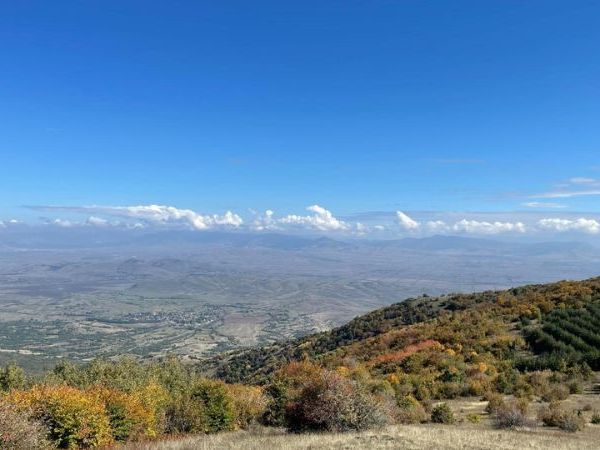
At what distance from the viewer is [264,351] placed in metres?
61.5

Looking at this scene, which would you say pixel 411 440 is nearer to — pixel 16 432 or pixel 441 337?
pixel 16 432

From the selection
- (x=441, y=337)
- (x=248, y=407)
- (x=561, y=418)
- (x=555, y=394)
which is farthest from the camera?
(x=441, y=337)

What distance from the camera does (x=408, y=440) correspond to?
1420cm

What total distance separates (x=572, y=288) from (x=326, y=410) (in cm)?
3378

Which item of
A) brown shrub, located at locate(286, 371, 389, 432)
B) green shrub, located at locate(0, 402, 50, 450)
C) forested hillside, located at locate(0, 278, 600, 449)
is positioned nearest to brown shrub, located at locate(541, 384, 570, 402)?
forested hillside, located at locate(0, 278, 600, 449)

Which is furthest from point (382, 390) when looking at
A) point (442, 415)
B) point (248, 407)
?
point (248, 407)

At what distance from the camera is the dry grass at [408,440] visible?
13.6 meters

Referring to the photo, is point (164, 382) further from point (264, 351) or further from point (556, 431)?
point (264, 351)

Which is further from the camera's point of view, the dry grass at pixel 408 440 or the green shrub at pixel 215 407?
the green shrub at pixel 215 407

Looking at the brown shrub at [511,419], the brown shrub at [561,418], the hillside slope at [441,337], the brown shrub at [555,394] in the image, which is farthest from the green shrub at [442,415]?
the hillside slope at [441,337]

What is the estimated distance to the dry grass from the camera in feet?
44.6

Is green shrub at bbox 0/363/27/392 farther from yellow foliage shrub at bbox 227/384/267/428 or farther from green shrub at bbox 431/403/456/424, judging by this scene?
green shrub at bbox 431/403/456/424

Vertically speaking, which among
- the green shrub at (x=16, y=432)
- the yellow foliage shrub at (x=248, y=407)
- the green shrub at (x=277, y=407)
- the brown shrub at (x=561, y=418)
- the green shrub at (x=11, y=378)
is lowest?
the green shrub at (x=11, y=378)

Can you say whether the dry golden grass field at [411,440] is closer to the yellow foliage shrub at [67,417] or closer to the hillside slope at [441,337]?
the yellow foliage shrub at [67,417]
